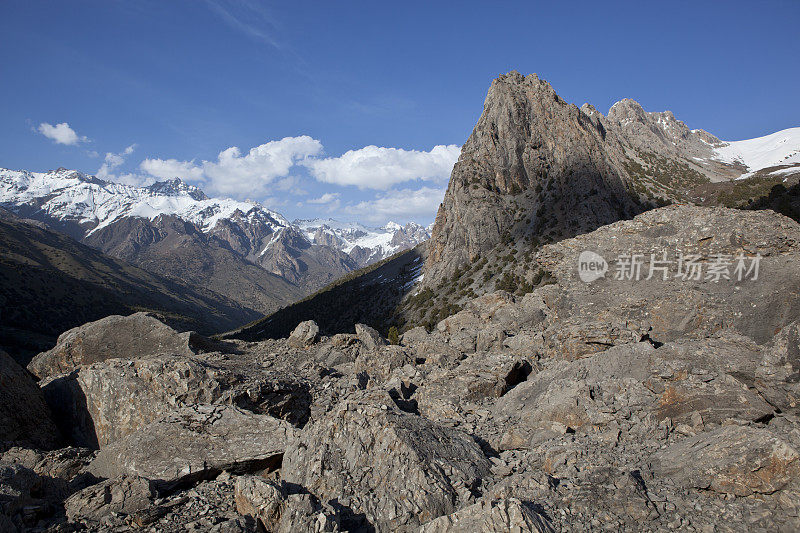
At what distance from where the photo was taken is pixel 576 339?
15.3 metres

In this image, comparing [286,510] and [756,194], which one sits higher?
[756,194]

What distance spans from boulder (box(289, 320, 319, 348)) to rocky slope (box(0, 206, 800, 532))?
7868 millimetres

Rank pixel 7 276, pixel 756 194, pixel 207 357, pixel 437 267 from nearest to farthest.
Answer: pixel 207 357
pixel 756 194
pixel 437 267
pixel 7 276

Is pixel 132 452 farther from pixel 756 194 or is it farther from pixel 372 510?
pixel 756 194

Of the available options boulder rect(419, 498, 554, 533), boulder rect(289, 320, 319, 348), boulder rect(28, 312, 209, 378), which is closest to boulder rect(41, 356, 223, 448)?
boulder rect(28, 312, 209, 378)

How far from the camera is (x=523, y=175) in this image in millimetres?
105688

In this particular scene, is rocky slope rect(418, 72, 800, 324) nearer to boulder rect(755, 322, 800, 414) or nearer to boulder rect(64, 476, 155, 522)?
boulder rect(755, 322, 800, 414)

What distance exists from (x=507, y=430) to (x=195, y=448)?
7984 mm

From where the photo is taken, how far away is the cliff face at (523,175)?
89.0 metres

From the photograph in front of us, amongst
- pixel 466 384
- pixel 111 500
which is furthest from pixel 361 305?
pixel 111 500

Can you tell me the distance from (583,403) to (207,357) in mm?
17762

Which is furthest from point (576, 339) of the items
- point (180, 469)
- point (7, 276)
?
point (7, 276)

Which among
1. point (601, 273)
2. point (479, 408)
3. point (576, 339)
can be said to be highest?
point (601, 273)

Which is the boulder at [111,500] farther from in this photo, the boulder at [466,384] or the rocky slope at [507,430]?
the boulder at [466,384]
